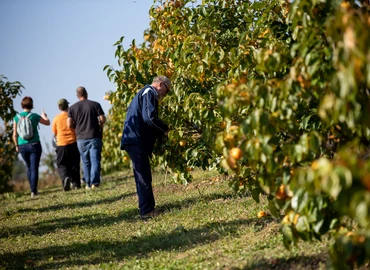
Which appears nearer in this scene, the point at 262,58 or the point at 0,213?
the point at 262,58

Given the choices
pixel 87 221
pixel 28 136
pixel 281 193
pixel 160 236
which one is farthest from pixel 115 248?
pixel 28 136

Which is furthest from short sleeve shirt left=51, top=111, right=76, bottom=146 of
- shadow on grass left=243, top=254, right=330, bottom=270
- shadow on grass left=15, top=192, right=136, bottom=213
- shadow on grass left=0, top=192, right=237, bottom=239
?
shadow on grass left=243, top=254, right=330, bottom=270

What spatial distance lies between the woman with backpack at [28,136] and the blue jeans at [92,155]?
31.4 inches

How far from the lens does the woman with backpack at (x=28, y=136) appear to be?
1034 cm

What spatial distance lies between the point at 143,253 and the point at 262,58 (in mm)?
2445

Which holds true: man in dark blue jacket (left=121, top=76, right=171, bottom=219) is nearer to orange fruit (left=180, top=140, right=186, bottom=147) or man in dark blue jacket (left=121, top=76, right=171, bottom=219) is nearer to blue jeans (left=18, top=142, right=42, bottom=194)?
orange fruit (left=180, top=140, right=186, bottom=147)

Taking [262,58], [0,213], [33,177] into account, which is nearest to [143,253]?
[262,58]

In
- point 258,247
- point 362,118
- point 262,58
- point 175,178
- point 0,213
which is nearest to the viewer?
point 362,118

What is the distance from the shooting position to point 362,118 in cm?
261

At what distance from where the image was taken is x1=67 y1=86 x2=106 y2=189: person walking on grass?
1040cm

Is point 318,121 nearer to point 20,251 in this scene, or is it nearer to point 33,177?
point 20,251

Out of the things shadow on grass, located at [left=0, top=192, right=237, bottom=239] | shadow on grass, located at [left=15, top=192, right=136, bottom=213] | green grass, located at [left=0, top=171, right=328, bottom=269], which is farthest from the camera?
shadow on grass, located at [left=15, top=192, right=136, bottom=213]

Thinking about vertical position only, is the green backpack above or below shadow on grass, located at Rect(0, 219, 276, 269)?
above

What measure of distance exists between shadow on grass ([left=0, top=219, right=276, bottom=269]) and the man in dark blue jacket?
2.96 feet
